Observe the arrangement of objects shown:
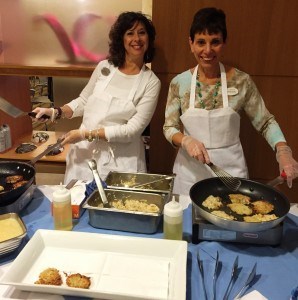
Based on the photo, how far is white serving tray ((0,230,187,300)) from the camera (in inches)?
38.0

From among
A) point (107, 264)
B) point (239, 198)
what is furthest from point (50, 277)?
point (239, 198)

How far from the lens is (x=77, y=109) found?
7.07 ft

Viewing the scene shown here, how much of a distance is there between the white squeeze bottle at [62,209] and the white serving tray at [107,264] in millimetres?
58

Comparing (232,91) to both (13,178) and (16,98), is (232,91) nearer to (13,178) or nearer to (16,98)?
(13,178)

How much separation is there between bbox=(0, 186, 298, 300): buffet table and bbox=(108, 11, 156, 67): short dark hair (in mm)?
1032

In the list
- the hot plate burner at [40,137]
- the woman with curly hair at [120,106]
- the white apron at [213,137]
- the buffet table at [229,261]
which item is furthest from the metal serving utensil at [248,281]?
the hot plate burner at [40,137]

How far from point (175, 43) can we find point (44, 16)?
3.29ft

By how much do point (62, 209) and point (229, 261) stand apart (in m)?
0.60

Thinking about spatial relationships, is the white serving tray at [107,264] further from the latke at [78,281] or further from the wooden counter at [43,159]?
the wooden counter at [43,159]

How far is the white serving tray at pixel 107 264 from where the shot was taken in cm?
97

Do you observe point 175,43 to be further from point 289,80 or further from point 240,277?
point 240,277

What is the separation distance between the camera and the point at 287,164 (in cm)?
143

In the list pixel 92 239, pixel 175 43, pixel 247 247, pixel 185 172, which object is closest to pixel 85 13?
pixel 175 43

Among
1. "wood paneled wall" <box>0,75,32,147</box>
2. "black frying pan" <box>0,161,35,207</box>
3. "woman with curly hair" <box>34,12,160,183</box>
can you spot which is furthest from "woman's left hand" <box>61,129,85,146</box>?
"wood paneled wall" <box>0,75,32,147</box>
